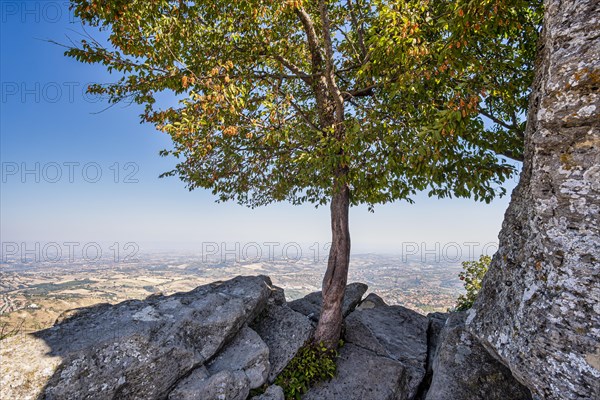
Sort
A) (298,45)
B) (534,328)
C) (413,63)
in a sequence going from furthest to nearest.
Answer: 1. (298,45)
2. (413,63)
3. (534,328)

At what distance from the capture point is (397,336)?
1141cm

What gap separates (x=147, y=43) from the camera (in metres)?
8.58

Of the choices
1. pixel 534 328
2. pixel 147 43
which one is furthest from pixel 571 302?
pixel 147 43

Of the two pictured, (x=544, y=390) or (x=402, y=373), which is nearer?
(x=544, y=390)

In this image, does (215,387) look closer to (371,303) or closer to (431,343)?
(431,343)

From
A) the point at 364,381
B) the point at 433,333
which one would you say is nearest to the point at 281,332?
the point at 364,381

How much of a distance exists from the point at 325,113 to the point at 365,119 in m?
2.85

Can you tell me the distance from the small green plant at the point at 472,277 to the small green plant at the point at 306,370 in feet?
28.1

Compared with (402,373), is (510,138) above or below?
above

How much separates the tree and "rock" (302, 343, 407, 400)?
42.9 inches

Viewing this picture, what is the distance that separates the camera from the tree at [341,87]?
275 inches

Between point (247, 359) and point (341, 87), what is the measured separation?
34.5 ft

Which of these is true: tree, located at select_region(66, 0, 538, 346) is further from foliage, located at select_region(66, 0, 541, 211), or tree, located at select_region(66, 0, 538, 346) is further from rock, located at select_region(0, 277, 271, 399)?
rock, located at select_region(0, 277, 271, 399)

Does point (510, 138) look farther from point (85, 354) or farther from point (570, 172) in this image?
point (85, 354)
